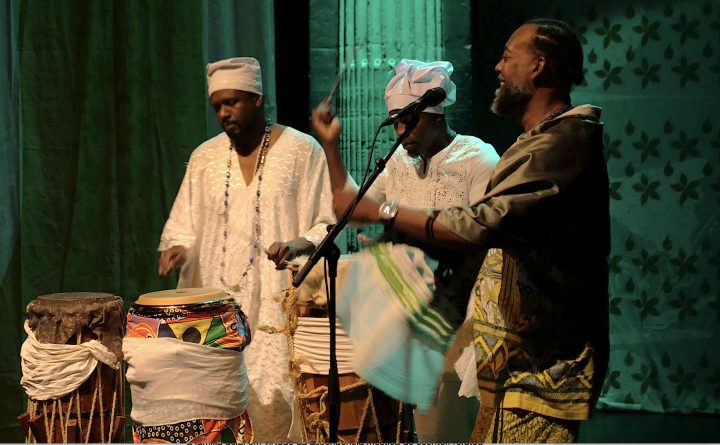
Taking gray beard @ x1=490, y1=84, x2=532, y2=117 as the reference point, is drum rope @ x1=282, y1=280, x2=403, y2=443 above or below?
below

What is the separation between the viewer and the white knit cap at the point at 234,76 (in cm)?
424

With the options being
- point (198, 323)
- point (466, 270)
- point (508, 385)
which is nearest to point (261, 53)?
point (198, 323)

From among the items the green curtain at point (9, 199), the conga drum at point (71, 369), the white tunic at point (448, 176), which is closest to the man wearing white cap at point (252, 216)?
the white tunic at point (448, 176)

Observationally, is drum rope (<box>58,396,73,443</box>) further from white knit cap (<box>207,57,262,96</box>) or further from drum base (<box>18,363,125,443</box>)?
white knit cap (<box>207,57,262,96</box>)

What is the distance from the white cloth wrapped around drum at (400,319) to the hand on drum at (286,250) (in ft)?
2.34

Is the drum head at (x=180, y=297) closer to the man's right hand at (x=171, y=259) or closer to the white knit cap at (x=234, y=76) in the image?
the man's right hand at (x=171, y=259)

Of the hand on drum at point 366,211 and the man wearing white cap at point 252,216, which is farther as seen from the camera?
the man wearing white cap at point 252,216

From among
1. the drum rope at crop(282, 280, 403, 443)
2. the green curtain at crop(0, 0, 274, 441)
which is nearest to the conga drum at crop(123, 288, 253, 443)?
the drum rope at crop(282, 280, 403, 443)

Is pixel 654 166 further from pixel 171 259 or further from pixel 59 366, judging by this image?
pixel 59 366

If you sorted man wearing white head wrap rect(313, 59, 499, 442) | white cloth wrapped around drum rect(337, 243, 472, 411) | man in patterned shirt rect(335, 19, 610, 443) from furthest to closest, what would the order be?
man wearing white head wrap rect(313, 59, 499, 442), white cloth wrapped around drum rect(337, 243, 472, 411), man in patterned shirt rect(335, 19, 610, 443)

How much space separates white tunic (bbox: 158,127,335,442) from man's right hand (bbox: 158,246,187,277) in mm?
45

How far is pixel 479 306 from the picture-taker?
2639 millimetres

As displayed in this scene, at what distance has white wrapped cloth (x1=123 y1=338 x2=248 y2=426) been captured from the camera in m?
3.20

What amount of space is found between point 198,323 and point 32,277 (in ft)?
7.87
